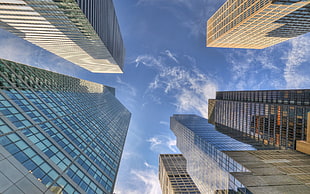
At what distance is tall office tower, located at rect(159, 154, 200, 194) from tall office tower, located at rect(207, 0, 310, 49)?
416 feet

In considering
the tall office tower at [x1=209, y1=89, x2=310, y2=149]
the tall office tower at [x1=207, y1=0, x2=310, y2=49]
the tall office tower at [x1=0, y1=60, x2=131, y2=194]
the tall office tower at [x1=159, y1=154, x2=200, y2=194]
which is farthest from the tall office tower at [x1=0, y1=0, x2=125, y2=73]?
the tall office tower at [x1=159, y1=154, x2=200, y2=194]

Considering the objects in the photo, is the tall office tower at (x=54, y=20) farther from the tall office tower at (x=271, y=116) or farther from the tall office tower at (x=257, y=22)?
the tall office tower at (x=271, y=116)

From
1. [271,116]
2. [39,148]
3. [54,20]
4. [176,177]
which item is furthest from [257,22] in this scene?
[176,177]

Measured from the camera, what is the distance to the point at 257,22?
9094cm

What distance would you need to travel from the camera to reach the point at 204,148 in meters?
49.5

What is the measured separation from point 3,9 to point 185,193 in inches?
5205

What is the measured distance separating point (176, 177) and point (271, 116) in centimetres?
8525

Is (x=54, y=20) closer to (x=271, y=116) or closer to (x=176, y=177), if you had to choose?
(x=271, y=116)

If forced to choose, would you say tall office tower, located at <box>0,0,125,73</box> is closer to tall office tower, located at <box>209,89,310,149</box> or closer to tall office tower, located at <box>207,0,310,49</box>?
tall office tower, located at <box>207,0,310,49</box>

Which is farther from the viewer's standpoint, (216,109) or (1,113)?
(216,109)

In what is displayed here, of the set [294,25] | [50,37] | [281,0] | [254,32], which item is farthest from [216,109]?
[50,37]

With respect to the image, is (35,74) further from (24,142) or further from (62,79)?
(24,142)

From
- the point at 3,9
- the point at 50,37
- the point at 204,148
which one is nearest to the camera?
the point at 3,9

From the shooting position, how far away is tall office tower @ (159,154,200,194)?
9814cm
